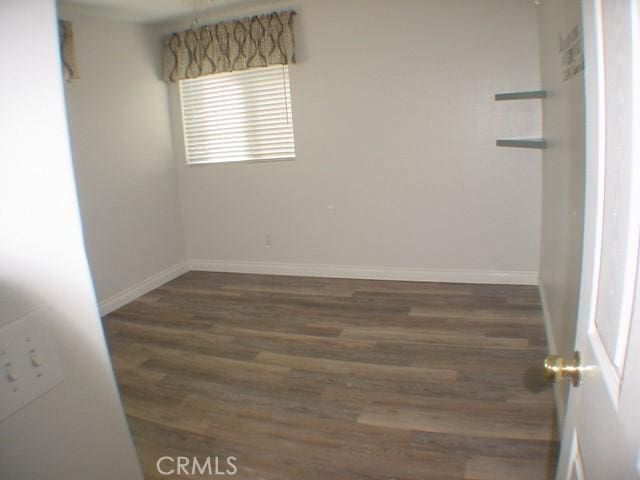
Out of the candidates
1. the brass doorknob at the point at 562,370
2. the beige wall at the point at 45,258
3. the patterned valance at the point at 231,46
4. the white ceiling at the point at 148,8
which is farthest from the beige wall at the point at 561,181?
the white ceiling at the point at 148,8

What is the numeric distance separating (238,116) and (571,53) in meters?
3.01

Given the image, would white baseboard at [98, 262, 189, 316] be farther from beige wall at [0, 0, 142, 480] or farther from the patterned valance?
beige wall at [0, 0, 142, 480]

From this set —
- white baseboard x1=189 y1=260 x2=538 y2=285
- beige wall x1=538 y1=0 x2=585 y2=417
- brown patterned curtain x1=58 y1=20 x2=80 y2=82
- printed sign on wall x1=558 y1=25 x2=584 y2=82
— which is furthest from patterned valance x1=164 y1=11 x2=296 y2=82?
printed sign on wall x1=558 y1=25 x2=584 y2=82

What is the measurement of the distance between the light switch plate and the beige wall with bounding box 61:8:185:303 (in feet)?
10.0

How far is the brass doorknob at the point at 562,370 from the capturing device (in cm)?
75

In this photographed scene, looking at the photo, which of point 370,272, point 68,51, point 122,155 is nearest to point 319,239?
point 370,272

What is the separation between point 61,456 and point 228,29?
12.9ft

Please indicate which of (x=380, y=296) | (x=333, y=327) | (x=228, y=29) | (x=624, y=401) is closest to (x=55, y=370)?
(x=624, y=401)

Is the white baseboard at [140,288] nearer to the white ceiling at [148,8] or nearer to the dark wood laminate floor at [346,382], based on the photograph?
the dark wood laminate floor at [346,382]

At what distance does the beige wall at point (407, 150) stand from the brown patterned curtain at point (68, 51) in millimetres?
1216

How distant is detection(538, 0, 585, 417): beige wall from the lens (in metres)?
1.74

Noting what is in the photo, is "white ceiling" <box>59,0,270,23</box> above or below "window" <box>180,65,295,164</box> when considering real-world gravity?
above

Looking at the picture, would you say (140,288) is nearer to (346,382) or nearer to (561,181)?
(346,382)

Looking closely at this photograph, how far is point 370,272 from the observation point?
158 inches
